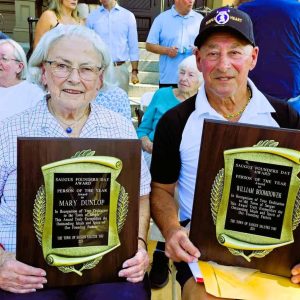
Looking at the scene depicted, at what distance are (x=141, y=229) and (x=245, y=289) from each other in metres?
0.46

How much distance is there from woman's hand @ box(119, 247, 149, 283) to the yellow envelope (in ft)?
0.66

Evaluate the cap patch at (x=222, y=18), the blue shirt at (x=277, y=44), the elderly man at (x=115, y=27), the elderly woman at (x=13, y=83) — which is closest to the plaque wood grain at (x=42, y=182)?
the cap patch at (x=222, y=18)

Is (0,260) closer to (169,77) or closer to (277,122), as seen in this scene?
(277,122)

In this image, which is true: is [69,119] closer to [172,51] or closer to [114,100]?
[114,100]

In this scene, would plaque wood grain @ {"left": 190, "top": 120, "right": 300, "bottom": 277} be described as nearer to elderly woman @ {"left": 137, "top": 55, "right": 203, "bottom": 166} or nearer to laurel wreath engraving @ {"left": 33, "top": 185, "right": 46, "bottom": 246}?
laurel wreath engraving @ {"left": 33, "top": 185, "right": 46, "bottom": 246}

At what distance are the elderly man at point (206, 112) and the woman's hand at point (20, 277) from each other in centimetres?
47

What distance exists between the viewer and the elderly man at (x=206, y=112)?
5.46 ft

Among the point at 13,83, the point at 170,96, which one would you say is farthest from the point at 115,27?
the point at 13,83

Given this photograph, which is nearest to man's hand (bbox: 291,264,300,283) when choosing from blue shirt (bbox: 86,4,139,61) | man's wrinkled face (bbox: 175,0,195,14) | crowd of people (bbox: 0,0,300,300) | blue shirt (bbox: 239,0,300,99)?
crowd of people (bbox: 0,0,300,300)

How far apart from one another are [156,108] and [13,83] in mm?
996

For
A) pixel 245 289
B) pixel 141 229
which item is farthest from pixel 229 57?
pixel 245 289

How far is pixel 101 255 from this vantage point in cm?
143

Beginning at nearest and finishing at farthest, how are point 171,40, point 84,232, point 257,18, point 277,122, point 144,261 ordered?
point 84,232
point 144,261
point 277,122
point 257,18
point 171,40

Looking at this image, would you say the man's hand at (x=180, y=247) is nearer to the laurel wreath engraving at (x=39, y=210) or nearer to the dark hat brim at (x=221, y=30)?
the laurel wreath engraving at (x=39, y=210)
